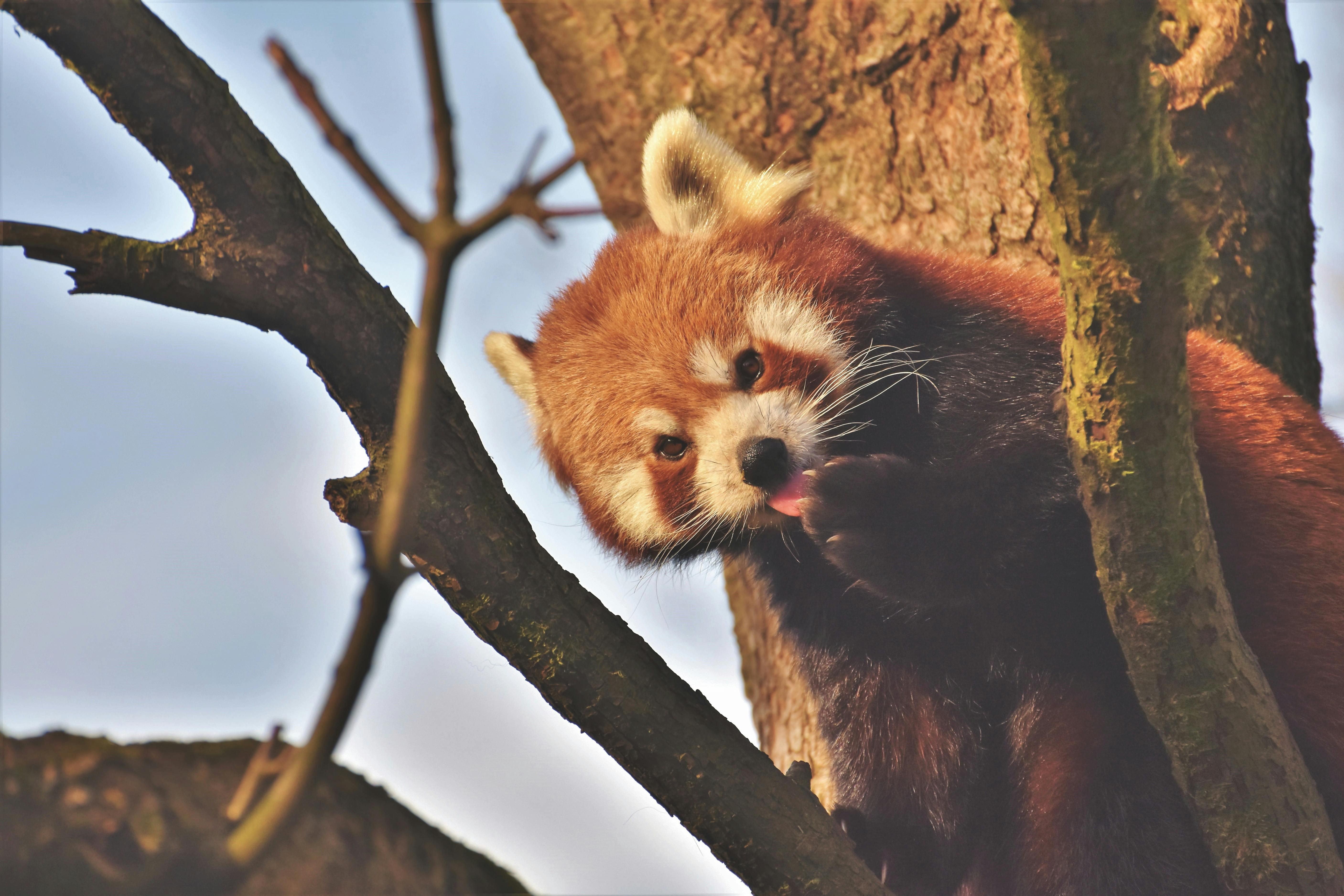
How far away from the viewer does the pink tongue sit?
2.90 meters

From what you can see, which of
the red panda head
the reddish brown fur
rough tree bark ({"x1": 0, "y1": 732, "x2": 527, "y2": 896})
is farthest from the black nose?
rough tree bark ({"x1": 0, "y1": 732, "x2": 527, "y2": 896})

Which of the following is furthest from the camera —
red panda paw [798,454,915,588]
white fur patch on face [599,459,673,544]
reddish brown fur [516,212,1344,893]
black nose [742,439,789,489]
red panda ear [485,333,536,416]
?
red panda ear [485,333,536,416]

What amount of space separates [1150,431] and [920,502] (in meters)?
0.64

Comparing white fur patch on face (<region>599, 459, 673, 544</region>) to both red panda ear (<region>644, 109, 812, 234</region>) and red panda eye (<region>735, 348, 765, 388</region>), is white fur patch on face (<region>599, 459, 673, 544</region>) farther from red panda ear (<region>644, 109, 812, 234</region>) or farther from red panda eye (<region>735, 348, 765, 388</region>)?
red panda ear (<region>644, 109, 812, 234</region>)

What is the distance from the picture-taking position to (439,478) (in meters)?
1.83

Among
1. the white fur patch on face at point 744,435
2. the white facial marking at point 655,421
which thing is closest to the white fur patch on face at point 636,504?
the white facial marking at point 655,421

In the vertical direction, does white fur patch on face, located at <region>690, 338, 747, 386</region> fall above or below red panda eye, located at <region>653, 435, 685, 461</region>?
above

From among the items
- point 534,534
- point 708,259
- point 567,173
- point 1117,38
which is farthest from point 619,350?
point 567,173

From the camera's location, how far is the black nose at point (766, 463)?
2.85 metres

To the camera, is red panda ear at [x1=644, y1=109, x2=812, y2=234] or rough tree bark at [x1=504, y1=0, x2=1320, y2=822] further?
rough tree bark at [x1=504, y1=0, x2=1320, y2=822]

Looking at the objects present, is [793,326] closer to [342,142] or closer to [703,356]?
[703,356]

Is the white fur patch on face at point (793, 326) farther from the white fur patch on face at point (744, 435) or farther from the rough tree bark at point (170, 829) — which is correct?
the rough tree bark at point (170, 829)

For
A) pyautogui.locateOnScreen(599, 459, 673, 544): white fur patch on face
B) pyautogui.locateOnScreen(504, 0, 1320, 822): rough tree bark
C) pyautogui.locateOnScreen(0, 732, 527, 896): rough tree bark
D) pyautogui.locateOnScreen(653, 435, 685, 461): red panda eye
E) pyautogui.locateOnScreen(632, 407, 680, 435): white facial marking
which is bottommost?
pyautogui.locateOnScreen(0, 732, 527, 896): rough tree bark

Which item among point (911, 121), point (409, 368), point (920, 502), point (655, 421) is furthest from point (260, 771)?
point (911, 121)
